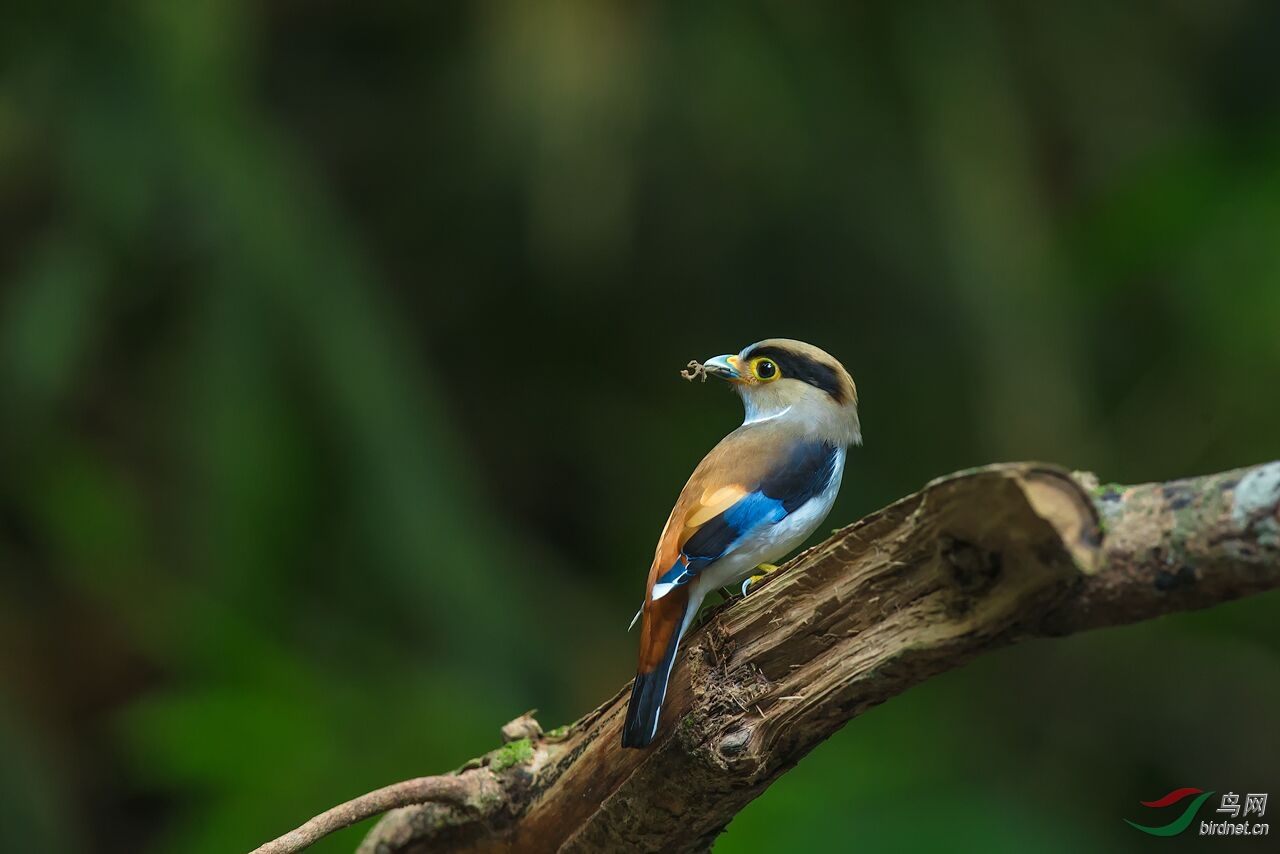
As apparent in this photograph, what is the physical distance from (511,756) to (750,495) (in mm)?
823

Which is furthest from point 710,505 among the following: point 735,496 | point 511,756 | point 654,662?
point 511,756

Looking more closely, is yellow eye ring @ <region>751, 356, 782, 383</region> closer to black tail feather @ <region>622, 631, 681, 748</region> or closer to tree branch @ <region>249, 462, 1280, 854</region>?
tree branch @ <region>249, 462, 1280, 854</region>

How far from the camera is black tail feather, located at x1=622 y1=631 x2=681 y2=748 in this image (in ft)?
8.66

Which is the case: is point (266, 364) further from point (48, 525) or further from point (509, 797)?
point (509, 797)

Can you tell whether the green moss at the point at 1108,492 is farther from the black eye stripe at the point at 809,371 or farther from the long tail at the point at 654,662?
the black eye stripe at the point at 809,371

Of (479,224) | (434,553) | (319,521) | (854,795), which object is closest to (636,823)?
(854,795)

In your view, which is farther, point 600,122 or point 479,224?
point 479,224

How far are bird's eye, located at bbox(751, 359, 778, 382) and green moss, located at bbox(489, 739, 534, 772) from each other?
1125mm

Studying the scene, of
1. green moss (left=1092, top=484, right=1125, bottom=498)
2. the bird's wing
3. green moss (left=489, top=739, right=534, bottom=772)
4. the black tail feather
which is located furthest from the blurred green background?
green moss (left=1092, top=484, right=1125, bottom=498)

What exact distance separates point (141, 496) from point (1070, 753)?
14.6 feet

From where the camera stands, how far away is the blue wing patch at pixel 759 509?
2803mm

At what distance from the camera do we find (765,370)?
11.3 feet

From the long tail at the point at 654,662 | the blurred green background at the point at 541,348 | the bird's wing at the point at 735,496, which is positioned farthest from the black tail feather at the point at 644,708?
the blurred green background at the point at 541,348

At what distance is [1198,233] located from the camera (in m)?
5.67
